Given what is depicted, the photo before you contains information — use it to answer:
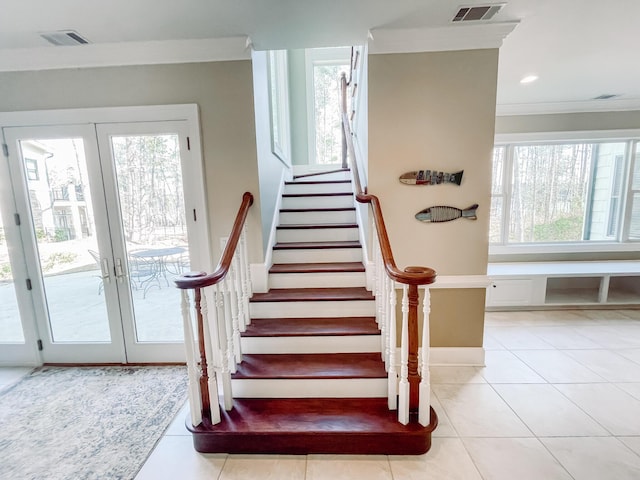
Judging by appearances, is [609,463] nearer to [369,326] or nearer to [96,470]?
[369,326]

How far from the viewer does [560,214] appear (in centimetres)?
438

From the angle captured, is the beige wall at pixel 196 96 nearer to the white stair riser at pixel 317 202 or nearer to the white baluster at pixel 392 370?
the white stair riser at pixel 317 202

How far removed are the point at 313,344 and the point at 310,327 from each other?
0.42 ft

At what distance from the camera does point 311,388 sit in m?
2.02

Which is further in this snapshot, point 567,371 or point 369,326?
point 567,371

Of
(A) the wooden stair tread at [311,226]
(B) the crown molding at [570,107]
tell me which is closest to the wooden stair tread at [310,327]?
(A) the wooden stair tread at [311,226]

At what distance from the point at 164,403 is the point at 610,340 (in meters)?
4.20

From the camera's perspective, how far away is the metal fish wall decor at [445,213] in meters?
2.51

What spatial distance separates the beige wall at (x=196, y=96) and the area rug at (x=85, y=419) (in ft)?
5.17

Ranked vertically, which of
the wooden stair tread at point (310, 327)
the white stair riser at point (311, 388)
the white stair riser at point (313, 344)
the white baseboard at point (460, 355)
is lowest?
the white baseboard at point (460, 355)

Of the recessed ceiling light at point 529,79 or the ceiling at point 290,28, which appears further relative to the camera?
the recessed ceiling light at point 529,79

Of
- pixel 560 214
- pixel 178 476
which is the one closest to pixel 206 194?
pixel 178 476

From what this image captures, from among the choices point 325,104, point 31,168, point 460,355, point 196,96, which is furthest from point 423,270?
point 325,104

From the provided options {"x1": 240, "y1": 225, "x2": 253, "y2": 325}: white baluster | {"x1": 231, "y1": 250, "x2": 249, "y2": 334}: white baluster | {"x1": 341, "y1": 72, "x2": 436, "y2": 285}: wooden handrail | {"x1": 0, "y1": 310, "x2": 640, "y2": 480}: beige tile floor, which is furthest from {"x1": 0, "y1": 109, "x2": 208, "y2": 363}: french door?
{"x1": 341, "y1": 72, "x2": 436, "y2": 285}: wooden handrail
